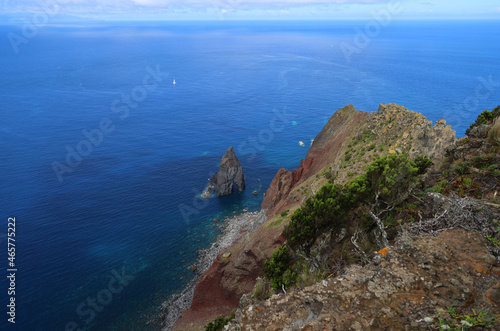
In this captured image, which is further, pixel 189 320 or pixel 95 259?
pixel 95 259

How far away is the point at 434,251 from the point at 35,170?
337 feet

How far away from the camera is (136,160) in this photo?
9631 cm

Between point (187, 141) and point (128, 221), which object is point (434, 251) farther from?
point (187, 141)

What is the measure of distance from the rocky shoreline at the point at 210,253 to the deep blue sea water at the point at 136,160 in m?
1.99

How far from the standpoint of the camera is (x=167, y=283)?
51719 millimetres

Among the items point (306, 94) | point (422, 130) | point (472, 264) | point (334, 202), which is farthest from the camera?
point (306, 94)

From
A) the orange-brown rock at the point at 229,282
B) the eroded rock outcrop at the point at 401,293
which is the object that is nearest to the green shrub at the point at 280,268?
the eroded rock outcrop at the point at 401,293

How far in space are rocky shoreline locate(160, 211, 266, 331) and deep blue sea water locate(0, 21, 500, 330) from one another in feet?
6.53

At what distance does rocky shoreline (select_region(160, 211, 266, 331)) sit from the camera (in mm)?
45531

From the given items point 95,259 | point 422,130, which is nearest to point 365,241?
point 422,130

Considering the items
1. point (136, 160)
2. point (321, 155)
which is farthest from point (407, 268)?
point (136, 160)

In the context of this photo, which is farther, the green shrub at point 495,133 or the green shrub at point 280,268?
the green shrub at point 280,268

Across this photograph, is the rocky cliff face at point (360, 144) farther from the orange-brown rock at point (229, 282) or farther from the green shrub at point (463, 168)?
the green shrub at point (463, 168)

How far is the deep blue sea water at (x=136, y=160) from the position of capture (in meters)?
51.2
